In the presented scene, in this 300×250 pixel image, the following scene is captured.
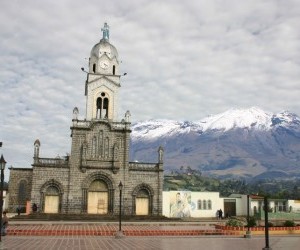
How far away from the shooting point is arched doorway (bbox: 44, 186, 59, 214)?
144 ft

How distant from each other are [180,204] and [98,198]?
10.2m

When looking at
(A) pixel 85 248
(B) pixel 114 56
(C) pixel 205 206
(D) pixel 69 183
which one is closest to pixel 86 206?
(D) pixel 69 183

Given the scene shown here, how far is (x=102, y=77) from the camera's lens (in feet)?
161

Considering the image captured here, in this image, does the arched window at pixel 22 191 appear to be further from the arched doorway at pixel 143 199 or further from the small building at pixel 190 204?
the small building at pixel 190 204

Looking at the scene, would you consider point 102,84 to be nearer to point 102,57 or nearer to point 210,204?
point 102,57

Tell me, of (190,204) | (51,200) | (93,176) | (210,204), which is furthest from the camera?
(210,204)

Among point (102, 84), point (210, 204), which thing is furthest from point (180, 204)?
point (102, 84)

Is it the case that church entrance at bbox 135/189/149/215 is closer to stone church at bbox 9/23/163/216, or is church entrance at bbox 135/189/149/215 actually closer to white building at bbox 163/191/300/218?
stone church at bbox 9/23/163/216

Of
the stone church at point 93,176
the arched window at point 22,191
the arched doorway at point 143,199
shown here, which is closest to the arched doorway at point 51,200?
the stone church at point 93,176

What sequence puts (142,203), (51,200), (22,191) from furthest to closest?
(142,203) < (22,191) < (51,200)

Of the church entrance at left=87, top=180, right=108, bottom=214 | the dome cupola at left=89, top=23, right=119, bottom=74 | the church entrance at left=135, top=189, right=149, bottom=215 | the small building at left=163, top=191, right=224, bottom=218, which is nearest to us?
the church entrance at left=87, top=180, right=108, bottom=214

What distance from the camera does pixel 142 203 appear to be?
46.6 m

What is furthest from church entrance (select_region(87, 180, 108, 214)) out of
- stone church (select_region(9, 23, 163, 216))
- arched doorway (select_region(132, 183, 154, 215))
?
arched doorway (select_region(132, 183, 154, 215))

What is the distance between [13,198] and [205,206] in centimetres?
2292
